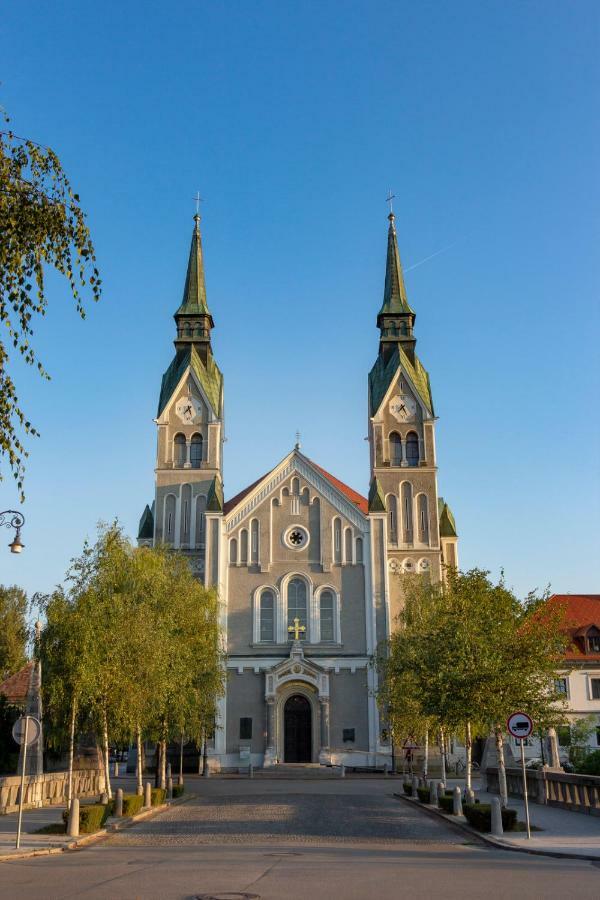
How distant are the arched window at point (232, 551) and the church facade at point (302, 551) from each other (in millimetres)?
138

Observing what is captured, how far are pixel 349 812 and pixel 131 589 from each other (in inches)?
413

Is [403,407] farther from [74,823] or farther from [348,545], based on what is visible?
[74,823]

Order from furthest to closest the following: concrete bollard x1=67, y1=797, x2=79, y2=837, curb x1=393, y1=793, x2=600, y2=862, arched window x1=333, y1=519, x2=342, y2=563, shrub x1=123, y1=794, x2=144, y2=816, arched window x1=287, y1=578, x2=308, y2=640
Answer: arched window x1=333, y1=519, x2=342, y2=563
arched window x1=287, y1=578, x2=308, y2=640
shrub x1=123, y1=794, x2=144, y2=816
concrete bollard x1=67, y1=797, x2=79, y2=837
curb x1=393, y1=793, x2=600, y2=862

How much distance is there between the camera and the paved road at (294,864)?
13.2 m

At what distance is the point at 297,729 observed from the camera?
5547 centimetres

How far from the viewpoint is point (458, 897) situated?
41.2 ft

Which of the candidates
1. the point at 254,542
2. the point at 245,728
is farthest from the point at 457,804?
the point at 254,542

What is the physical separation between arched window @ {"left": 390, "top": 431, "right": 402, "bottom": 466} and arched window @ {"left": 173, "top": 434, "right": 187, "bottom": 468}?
14.5 m

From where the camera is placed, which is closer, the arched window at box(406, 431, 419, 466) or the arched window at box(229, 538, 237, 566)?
the arched window at box(229, 538, 237, 566)

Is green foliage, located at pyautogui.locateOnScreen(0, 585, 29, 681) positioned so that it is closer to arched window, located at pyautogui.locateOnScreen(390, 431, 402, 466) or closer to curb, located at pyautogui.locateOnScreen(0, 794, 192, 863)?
arched window, located at pyautogui.locateOnScreen(390, 431, 402, 466)

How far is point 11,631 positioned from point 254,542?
2486 centimetres

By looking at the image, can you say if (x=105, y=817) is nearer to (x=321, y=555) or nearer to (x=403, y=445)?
(x=321, y=555)

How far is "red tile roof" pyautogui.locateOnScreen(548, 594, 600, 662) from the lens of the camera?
6203cm

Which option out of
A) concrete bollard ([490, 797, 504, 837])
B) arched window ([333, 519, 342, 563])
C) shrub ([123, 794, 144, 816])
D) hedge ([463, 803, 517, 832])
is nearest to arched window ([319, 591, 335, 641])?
arched window ([333, 519, 342, 563])
